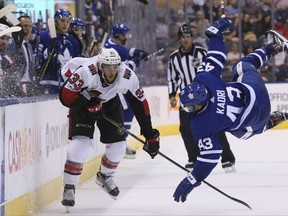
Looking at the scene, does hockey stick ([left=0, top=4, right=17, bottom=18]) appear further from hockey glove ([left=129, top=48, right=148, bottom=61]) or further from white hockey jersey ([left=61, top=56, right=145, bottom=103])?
hockey glove ([left=129, top=48, right=148, bottom=61])

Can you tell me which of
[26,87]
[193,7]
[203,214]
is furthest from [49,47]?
[193,7]

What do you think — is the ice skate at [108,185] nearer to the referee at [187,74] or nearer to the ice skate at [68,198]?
the ice skate at [68,198]

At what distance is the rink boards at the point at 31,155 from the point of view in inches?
225

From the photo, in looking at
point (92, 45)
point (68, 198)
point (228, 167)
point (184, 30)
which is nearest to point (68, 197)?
point (68, 198)

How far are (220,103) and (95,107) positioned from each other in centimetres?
97

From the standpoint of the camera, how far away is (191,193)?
24.2ft

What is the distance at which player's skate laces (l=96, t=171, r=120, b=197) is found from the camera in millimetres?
6863

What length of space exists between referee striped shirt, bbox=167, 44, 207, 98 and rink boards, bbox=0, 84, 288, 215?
155 centimetres

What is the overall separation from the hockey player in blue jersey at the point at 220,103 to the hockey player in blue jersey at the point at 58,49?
5.94 ft

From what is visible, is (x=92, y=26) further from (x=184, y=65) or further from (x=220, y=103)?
(x=220, y=103)

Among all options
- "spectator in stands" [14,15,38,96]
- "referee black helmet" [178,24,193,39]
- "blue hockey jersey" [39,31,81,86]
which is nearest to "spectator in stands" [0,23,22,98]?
"spectator in stands" [14,15,38,96]

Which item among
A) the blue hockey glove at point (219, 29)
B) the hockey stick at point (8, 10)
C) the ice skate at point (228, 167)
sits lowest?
the ice skate at point (228, 167)

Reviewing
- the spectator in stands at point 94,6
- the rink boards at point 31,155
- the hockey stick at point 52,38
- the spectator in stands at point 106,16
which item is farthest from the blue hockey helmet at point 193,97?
the spectator in stands at point 106,16

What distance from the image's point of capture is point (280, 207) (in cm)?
646
